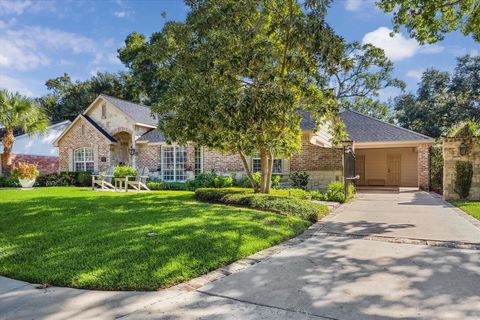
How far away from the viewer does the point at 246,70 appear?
937 cm

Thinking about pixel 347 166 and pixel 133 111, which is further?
pixel 133 111

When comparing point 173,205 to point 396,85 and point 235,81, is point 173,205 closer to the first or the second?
point 235,81

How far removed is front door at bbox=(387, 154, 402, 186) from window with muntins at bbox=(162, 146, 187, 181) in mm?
14820

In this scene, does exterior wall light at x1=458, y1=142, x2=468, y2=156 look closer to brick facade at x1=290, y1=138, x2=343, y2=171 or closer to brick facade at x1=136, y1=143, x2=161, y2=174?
brick facade at x1=290, y1=138, x2=343, y2=171

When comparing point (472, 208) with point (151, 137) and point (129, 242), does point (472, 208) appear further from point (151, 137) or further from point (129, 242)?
point (151, 137)

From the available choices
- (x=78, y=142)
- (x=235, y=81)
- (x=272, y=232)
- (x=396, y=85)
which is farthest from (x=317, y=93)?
(x=396, y=85)

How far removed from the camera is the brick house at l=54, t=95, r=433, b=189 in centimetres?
1730

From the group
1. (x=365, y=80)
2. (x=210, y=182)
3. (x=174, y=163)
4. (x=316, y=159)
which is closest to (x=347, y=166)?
(x=316, y=159)

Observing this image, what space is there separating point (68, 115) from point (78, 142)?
830 inches

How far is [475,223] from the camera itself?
25.7 feet

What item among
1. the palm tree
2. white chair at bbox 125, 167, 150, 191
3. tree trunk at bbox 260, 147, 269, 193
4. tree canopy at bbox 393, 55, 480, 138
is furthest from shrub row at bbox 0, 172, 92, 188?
tree canopy at bbox 393, 55, 480, 138

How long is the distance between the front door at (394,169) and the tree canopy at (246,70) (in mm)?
15724

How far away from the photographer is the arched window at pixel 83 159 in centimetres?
2278

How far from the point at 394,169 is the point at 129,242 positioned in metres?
22.7
